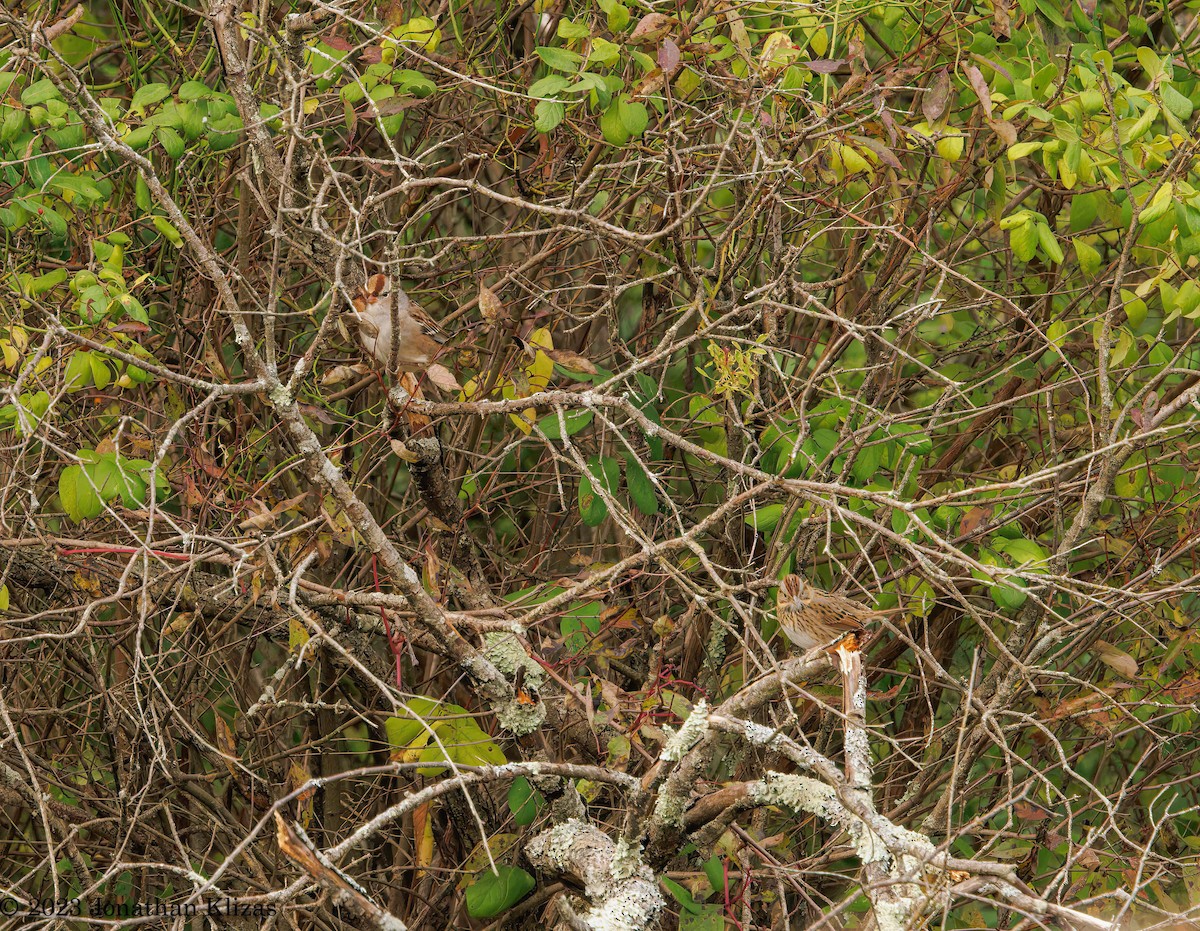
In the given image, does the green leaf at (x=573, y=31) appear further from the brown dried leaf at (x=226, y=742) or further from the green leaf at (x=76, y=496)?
the brown dried leaf at (x=226, y=742)

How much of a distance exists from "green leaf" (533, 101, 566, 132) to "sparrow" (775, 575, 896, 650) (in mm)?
1131

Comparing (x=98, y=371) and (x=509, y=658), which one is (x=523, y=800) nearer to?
(x=509, y=658)

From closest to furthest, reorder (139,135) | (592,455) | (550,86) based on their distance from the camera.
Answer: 1. (550,86)
2. (139,135)
3. (592,455)

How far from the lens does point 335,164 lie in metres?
3.58

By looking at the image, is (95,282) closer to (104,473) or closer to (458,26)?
(104,473)

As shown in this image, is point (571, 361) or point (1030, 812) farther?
point (1030, 812)

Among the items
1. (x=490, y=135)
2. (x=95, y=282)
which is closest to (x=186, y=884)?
(x=95, y=282)

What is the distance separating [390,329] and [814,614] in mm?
1182

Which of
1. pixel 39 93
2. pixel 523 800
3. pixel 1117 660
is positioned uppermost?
pixel 39 93

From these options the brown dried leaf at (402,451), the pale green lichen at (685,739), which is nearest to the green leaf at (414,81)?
the brown dried leaf at (402,451)

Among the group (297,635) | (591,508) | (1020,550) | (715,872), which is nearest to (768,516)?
(591,508)

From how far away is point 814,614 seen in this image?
2.78 m

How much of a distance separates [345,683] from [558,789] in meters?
1.16

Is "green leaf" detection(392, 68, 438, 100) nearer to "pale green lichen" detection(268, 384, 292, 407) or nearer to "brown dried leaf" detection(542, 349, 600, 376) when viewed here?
"brown dried leaf" detection(542, 349, 600, 376)
